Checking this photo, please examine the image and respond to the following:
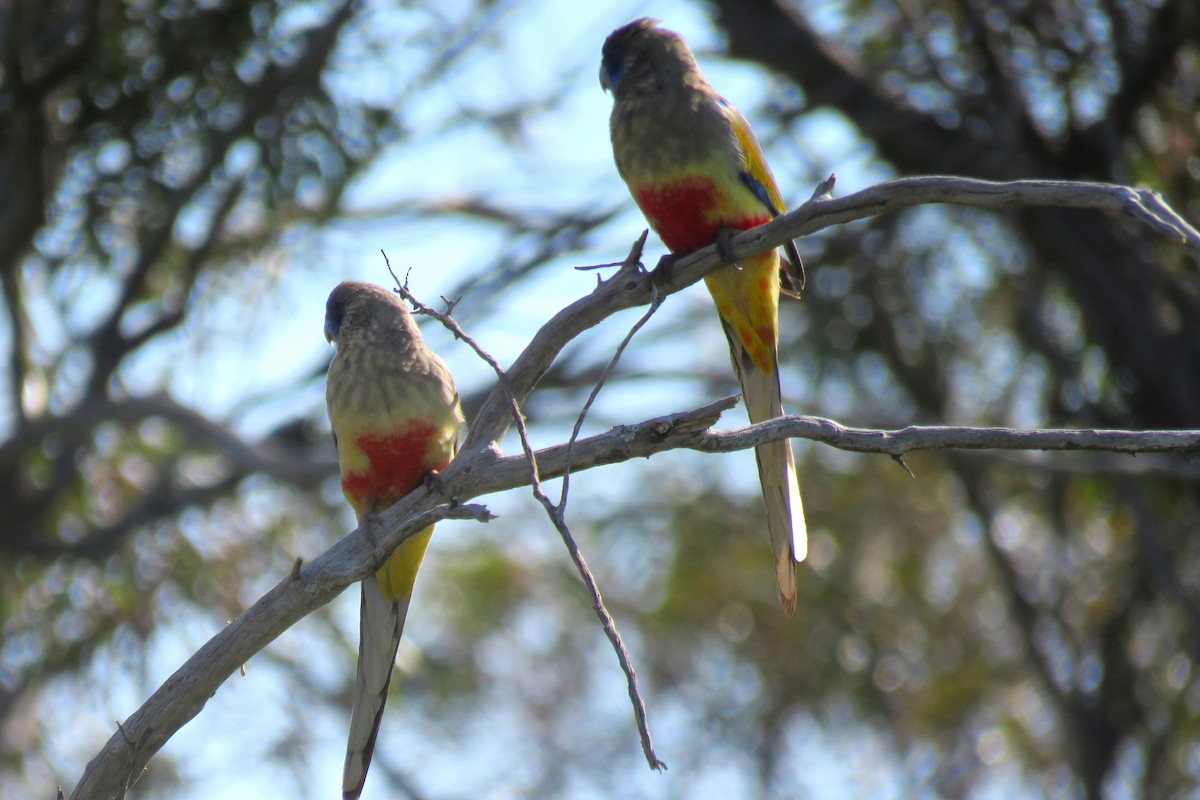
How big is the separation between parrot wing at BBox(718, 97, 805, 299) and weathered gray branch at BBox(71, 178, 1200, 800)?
0.76 meters

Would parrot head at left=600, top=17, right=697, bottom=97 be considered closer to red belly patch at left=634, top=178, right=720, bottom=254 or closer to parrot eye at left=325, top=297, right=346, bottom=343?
red belly patch at left=634, top=178, right=720, bottom=254

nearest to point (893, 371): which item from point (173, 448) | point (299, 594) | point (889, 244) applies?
point (889, 244)

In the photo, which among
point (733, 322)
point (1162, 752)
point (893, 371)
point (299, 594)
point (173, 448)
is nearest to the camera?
point (299, 594)

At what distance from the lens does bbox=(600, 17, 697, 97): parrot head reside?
18.0 ft

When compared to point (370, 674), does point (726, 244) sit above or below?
above

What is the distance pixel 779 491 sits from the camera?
Answer: 4.58 metres

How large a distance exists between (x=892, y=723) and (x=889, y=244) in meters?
3.71

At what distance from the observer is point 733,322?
16.6ft

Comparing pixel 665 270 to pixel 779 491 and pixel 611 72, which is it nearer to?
pixel 779 491

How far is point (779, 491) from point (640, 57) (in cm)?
211

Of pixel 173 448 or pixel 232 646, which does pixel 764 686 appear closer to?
pixel 173 448

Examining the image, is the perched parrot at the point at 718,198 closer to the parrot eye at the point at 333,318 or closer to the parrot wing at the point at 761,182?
the parrot wing at the point at 761,182

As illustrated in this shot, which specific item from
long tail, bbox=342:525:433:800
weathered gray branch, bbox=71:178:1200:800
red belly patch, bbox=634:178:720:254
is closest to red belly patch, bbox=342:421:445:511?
long tail, bbox=342:525:433:800

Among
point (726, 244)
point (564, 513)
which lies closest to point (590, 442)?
point (564, 513)
